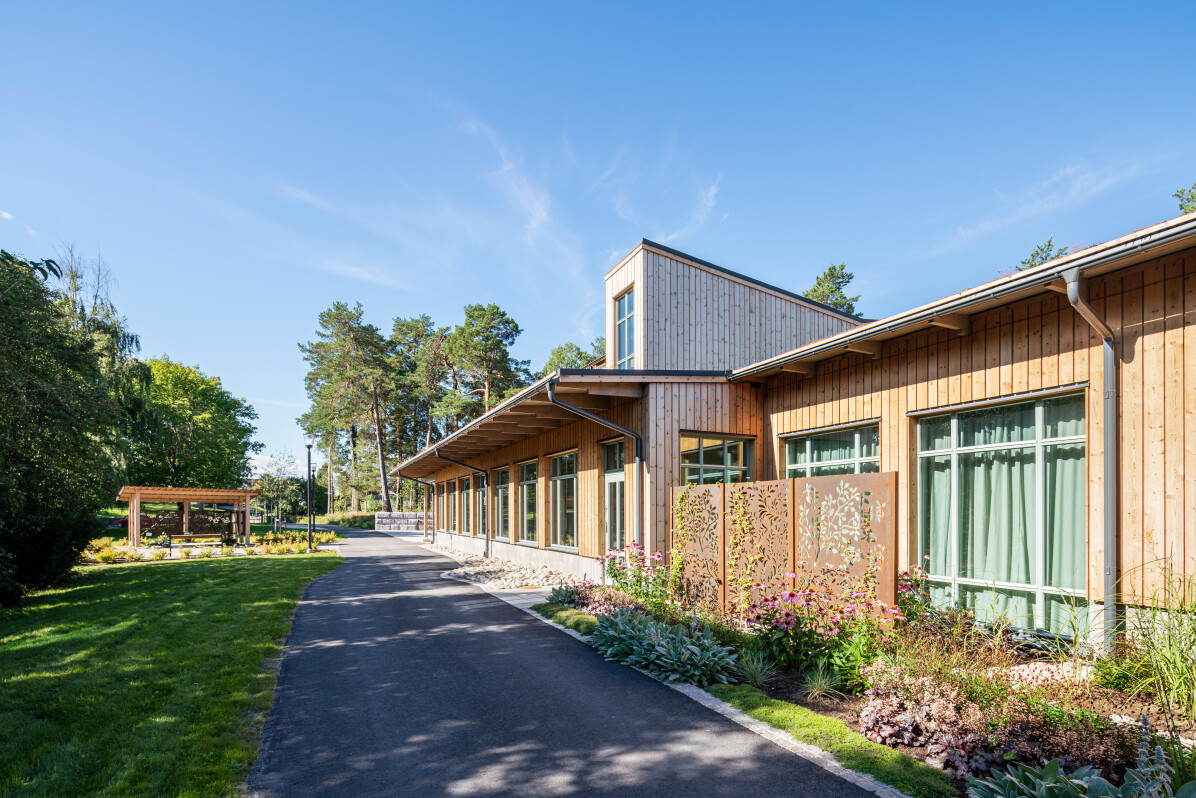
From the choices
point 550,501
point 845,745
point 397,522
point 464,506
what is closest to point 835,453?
point 845,745

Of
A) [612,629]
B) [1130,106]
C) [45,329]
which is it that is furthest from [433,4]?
[1130,106]

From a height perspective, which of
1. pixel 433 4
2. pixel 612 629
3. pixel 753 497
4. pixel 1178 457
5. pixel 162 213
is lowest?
pixel 612 629

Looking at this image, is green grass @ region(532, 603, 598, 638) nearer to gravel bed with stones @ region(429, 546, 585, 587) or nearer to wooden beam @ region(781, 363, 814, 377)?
gravel bed with stones @ region(429, 546, 585, 587)

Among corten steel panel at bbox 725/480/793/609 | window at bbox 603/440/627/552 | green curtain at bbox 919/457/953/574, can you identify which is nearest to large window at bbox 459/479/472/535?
window at bbox 603/440/627/552

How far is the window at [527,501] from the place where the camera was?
15.8 meters

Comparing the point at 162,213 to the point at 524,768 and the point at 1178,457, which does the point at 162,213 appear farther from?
the point at 1178,457

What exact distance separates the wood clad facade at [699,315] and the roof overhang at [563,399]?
6.30 ft

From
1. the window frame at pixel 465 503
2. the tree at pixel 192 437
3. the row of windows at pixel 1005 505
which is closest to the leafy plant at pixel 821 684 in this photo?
the row of windows at pixel 1005 505

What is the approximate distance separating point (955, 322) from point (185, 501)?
28.3 metres

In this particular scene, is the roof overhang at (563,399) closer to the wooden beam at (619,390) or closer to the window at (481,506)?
the wooden beam at (619,390)

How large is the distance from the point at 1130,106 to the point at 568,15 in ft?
33.2

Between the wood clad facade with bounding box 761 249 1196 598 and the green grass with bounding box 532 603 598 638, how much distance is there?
3.90 metres

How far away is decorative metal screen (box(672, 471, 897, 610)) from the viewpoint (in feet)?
17.8

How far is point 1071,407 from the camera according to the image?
19.3 feet
